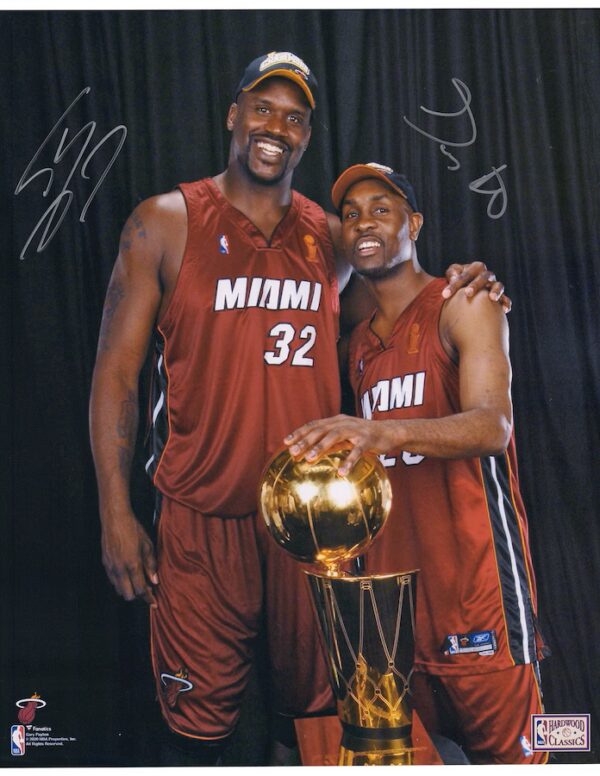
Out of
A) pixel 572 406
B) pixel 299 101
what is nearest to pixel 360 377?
pixel 572 406

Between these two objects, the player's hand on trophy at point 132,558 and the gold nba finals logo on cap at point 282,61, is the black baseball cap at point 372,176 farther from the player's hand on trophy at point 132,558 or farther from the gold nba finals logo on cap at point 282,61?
the player's hand on trophy at point 132,558

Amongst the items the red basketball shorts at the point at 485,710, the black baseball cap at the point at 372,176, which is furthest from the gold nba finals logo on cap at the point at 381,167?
the red basketball shorts at the point at 485,710

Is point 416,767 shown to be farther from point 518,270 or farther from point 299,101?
point 299,101

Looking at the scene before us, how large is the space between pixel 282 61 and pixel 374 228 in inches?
22.1

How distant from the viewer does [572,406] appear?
2490mm

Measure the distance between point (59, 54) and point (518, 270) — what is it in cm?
155

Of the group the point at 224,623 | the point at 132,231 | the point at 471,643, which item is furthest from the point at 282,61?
the point at 471,643

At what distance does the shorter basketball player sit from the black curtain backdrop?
0.44ft

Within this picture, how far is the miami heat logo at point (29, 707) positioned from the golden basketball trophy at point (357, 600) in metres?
0.96

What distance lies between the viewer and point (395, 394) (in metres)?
2.38
